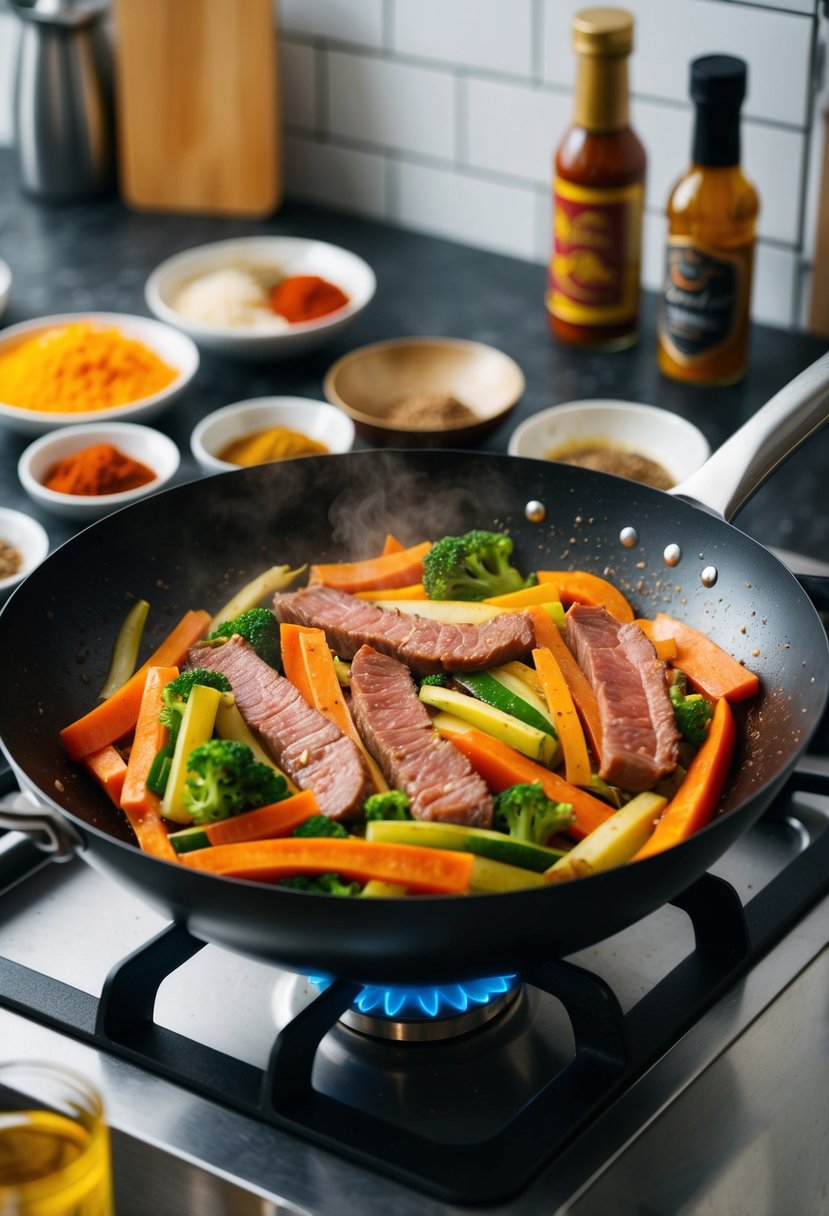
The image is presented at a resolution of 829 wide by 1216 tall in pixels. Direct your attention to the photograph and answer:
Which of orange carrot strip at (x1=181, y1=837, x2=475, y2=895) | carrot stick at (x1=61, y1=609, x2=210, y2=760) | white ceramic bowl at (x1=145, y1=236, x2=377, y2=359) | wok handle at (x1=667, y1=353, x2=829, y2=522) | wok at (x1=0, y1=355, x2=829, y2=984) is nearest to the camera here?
wok at (x1=0, y1=355, x2=829, y2=984)

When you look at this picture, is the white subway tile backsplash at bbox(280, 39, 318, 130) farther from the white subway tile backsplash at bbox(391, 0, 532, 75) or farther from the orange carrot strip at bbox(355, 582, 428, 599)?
the orange carrot strip at bbox(355, 582, 428, 599)

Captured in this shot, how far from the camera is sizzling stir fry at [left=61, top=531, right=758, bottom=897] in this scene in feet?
3.75

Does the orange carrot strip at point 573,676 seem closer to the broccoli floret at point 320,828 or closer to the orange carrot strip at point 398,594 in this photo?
the orange carrot strip at point 398,594

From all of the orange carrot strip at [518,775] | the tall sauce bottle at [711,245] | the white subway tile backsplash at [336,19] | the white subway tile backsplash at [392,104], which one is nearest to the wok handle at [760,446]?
the orange carrot strip at [518,775]

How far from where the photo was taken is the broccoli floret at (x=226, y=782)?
1.17 metres

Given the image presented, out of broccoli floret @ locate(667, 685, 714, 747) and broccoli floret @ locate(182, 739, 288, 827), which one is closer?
broccoli floret @ locate(182, 739, 288, 827)

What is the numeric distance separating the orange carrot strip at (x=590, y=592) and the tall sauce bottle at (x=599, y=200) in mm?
753

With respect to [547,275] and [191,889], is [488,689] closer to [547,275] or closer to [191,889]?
[191,889]

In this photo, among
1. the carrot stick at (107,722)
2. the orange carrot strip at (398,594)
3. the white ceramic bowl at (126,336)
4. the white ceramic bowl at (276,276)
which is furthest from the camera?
the white ceramic bowl at (276,276)

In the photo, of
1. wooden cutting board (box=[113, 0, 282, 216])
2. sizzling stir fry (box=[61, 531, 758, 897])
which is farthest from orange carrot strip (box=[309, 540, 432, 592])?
wooden cutting board (box=[113, 0, 282, 216])

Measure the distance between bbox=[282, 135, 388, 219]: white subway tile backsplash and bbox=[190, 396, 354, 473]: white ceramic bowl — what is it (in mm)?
817

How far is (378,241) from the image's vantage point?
2.66 m

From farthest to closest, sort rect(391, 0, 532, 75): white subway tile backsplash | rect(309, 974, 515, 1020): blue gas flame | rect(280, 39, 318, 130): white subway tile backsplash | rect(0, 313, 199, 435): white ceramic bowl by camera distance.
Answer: rect(280, 39, 318, 130): white subway tile backsplash
rect(391, 0, 532, 75): white subway tile backsplash
rect(0, 313, 199, 435): white ceramic bowl
rect(309, 974, 515, 1020): blue gas flame

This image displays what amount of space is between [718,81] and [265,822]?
120 cm
